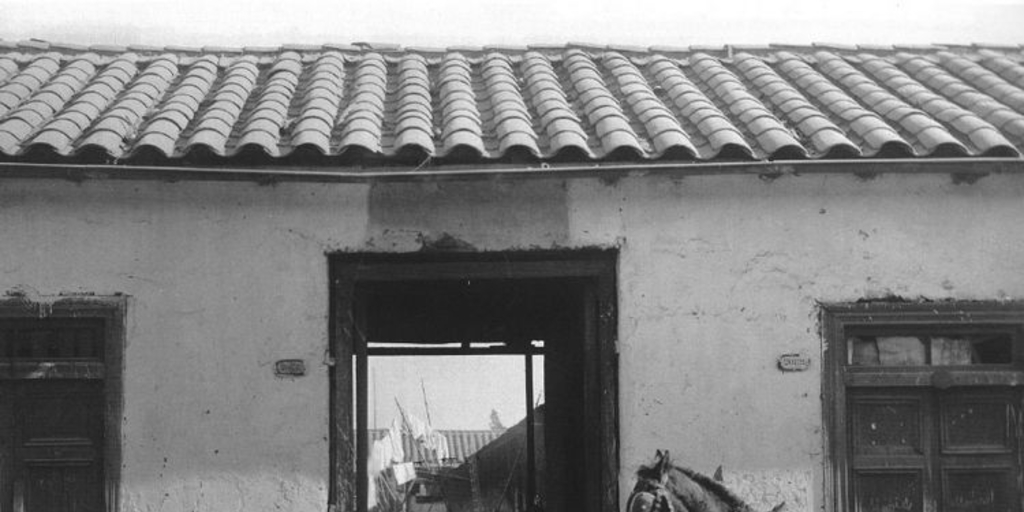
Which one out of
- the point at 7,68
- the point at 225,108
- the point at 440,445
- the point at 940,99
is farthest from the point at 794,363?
the point at 440,445

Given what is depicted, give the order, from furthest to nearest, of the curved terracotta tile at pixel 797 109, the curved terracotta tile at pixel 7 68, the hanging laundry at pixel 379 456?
the hanging laundry at pixel 379 456 → the curved terracotta tile at pixel 7 68 → the curved terracotta tile at pixel 797 109

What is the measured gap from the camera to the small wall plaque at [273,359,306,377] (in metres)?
6.52

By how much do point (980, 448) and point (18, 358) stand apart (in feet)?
18.0

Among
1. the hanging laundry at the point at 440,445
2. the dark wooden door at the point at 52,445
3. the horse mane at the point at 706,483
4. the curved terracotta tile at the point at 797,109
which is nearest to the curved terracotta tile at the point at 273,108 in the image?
the dark wooden door at the point at 52,445

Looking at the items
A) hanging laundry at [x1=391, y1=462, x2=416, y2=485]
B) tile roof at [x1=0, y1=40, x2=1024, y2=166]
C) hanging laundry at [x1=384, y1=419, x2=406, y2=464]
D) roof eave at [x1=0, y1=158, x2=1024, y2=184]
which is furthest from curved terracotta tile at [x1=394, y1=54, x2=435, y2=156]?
hanging laundry at [x1=384, y1=419, x2=406, y2=464]

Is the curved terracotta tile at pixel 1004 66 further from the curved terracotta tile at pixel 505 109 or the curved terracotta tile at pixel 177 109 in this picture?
the curved terracotta tile at pixel 177 109

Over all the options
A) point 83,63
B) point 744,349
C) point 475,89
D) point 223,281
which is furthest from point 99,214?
point 744,349

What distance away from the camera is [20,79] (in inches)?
301

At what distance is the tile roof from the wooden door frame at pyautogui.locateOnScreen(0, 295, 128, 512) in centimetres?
80

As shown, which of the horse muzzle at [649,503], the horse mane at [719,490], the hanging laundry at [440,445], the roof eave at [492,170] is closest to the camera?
the horse muzzle at [649,503]

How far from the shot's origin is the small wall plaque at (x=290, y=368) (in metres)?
6.52

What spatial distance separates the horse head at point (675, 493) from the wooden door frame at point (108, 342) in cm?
292

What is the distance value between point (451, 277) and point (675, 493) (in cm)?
193

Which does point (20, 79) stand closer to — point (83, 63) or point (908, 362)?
point (83, 63)
